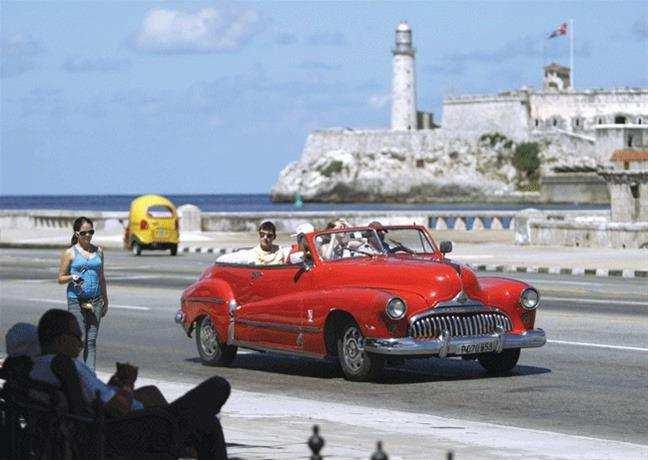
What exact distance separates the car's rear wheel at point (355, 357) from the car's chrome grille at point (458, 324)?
531mm

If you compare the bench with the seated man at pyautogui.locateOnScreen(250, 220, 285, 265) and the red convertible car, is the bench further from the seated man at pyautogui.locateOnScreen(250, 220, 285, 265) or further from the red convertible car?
the seated man at pyautogui.locateOnScreen(250, 220, 285, 265)

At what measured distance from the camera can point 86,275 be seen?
15.7m

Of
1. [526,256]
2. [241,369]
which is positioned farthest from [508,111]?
[241,369]

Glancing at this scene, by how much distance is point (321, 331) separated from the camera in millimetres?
16172

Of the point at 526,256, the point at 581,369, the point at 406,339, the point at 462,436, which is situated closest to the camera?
the point at 462,436

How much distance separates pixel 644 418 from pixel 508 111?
172708 millimetres

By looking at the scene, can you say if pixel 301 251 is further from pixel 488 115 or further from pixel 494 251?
pixel 488 115

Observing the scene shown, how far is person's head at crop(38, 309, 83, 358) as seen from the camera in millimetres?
9680

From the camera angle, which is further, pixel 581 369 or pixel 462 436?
pixel 581 369

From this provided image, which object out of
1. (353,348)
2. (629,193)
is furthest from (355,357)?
(629,193)

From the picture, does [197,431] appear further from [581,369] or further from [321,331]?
[581,369]

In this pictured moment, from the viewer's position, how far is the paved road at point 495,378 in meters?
13.8

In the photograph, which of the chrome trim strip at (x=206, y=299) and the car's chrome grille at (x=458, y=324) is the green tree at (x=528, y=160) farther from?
the car's chrome grille at (x=458, y=324)

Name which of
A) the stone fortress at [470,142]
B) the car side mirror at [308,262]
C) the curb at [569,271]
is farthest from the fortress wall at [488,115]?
the car side mirror at [308,262]
